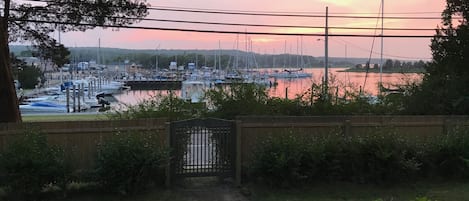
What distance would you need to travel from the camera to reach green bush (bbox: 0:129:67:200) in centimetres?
941

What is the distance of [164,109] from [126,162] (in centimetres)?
537

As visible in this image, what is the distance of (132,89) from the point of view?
378ft

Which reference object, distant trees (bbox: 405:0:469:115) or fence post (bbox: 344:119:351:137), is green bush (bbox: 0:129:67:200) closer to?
fence post (bbox: 344:119:351:137)

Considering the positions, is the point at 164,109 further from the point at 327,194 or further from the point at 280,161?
the point at 327,194

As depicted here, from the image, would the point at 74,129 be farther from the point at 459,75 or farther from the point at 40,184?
the point at 459,75

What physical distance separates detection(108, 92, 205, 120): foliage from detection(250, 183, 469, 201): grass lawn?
195 inches

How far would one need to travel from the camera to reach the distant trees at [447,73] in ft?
53.9

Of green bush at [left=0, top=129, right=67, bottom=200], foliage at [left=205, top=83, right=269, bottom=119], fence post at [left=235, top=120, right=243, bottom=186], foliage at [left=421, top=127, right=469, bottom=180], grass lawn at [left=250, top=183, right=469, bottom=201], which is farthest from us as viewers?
foliage at [left=205, top=83, right=269, bottom=119]

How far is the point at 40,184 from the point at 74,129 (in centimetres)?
133

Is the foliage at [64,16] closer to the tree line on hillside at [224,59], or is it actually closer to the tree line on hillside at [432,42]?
the tree line on hillside at [432,42]

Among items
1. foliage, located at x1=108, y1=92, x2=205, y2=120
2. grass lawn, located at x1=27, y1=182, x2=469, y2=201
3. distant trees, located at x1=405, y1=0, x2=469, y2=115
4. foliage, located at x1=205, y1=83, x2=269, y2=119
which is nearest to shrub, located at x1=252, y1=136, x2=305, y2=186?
grass lawn, located at x1=27, y1=182, x2=469, y2=201

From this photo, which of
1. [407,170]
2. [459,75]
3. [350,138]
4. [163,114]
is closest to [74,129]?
[163,114]

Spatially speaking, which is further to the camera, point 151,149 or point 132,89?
point 132,89

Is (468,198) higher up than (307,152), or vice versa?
(307,152)
